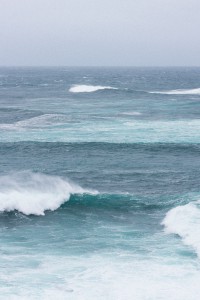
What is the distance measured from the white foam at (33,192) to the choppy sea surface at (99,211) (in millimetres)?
57

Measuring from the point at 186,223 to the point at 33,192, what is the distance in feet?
30.5

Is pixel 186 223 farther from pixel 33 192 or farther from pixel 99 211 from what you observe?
pixel 33 192

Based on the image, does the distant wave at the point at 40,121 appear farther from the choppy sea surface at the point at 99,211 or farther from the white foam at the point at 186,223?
the white foam at the point at 186,223

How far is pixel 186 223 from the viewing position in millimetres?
25438

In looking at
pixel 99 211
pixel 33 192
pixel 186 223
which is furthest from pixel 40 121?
pixel 186 223

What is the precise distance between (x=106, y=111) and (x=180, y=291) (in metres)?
51.8

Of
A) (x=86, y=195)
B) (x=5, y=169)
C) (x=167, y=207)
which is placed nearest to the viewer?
(x=167, y=207)

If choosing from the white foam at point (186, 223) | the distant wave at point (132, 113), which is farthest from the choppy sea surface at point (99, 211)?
the distant wave at point (132, 113)

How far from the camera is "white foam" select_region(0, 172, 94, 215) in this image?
28.6 metres

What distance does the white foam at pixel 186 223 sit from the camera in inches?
927

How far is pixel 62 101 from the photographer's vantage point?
277 feet

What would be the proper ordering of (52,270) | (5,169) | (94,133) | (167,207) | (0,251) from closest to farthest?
(52,270) → (0,251) → (167,207) → (5,169) → (94,133)

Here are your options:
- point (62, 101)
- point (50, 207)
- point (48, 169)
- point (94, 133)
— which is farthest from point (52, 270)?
point (62, 101)

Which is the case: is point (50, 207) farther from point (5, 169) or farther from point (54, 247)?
point (5, 169)
